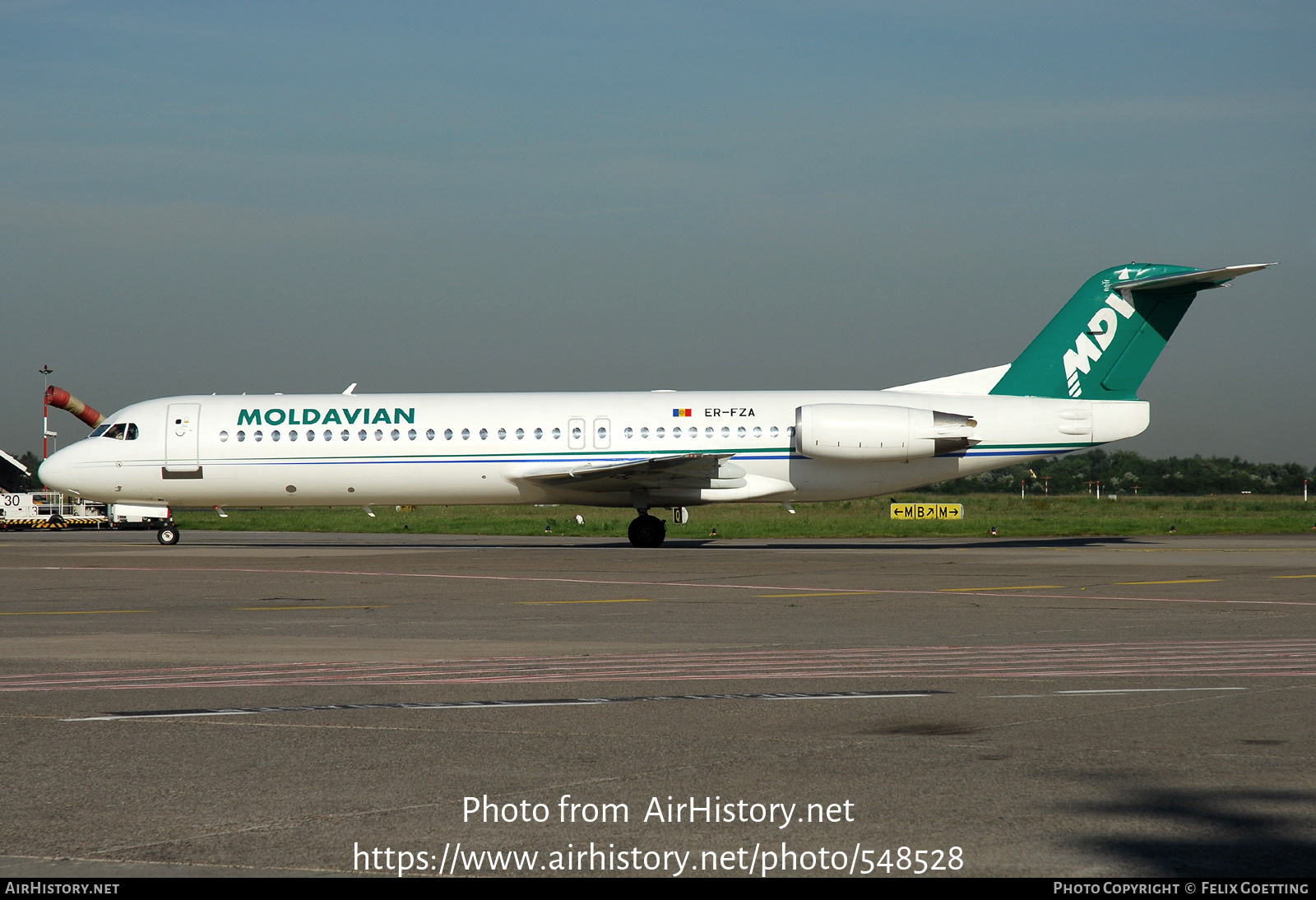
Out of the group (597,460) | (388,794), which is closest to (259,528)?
(597,460)

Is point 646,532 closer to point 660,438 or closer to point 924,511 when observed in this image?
point 660,438

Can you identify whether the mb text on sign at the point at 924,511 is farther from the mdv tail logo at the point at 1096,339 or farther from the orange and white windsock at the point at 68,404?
the orange and white windsock at the point at 68,404

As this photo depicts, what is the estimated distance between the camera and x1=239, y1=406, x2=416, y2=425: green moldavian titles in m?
27.8

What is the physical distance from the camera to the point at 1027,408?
90.0 ft

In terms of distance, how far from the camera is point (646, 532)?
2759cm

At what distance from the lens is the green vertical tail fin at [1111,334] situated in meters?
27.3

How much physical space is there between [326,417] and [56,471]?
675cm

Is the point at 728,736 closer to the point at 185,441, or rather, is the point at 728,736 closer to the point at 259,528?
the point at 185,441

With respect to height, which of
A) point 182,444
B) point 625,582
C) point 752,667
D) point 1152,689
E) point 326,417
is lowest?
point 1152,689

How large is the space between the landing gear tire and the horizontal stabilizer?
11924 mm

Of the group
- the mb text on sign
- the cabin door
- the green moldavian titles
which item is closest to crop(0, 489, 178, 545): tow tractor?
the cabin door

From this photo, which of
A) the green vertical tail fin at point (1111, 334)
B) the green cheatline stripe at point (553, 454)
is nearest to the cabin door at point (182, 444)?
the green cheatline stripe at point (553, 454)

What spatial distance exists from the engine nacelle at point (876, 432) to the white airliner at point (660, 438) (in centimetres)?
4

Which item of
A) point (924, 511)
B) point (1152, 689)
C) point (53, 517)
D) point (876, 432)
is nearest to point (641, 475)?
point (876, 432)
